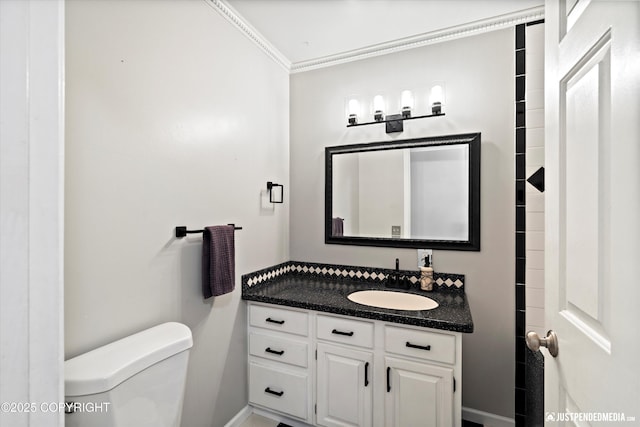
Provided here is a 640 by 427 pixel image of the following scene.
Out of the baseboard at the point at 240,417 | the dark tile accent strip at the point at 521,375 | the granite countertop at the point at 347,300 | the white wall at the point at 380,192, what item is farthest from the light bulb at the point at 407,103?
the baseboard at the point at 240,417

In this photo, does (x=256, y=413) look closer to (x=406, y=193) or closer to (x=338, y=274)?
(x=338, y=274)

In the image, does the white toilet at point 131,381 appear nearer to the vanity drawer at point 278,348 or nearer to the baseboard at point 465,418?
the vanity drawer at point 278,348

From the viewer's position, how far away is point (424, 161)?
2.10m

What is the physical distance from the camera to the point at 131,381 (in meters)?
1.00

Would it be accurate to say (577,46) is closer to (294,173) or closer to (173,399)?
(173,399)

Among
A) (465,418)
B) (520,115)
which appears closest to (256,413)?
(465,418)

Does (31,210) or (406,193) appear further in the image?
(406,193)

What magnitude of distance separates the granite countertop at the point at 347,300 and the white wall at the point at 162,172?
0.73 feet

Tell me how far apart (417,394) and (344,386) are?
0.39 meters

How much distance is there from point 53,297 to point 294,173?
1930mm

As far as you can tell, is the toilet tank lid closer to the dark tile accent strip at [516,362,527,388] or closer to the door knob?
the door knob

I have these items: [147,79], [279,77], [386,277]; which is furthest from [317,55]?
[386,277]

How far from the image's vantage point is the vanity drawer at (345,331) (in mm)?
1647

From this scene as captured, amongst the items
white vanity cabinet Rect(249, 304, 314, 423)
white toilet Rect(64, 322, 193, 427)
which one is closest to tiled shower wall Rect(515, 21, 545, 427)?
white vanity cabinet Rect(249, 304, 314, 423)
